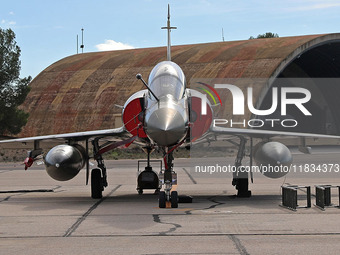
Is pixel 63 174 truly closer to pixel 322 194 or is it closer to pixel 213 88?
pixel 322 194

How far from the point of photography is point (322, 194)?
12062mm

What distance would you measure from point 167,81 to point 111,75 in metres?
39.8

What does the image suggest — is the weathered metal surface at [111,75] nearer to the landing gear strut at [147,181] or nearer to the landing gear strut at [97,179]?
the landing gear strut at [147,181]

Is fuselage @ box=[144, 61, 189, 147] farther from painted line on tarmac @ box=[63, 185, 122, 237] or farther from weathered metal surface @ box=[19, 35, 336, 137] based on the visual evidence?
weathered metal surface @ box=[19, 35, 336, 137]

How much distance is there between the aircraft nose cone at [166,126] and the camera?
11062 millimetres

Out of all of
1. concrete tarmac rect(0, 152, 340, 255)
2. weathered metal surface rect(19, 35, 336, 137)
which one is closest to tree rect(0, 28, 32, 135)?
weathered metal surface rect(19, 35, 336, 137)

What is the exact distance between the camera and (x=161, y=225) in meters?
9.96

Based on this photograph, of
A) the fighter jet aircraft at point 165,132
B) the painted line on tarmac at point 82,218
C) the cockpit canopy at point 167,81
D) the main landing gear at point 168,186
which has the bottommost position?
the painted line on tarmac at point 82,218

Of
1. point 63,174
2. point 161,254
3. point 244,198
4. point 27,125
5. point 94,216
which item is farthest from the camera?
point 27,125

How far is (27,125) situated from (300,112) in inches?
991

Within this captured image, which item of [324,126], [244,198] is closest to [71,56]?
[324,126]

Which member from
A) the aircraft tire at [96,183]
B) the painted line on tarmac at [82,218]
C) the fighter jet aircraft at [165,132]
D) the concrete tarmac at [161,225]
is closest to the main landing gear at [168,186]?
the fighter jet aircraft at [165,132]

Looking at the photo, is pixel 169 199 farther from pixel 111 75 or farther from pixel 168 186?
pixel 111 75

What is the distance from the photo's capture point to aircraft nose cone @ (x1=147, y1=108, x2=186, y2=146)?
11062 mm
